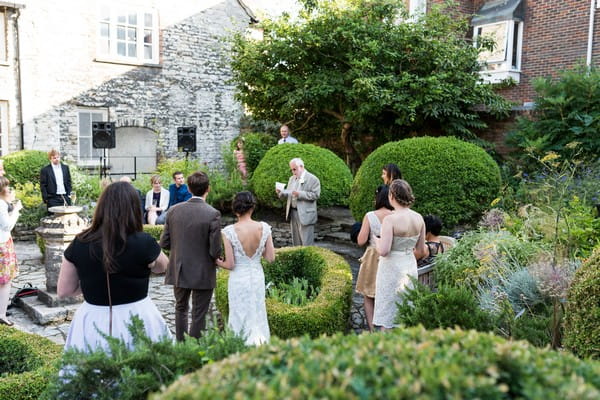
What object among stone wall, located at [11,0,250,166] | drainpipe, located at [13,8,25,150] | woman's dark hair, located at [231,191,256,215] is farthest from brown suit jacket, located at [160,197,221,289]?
drainpipe, located at [13,8,25,150]

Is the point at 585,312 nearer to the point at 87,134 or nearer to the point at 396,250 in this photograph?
the point at 396,250

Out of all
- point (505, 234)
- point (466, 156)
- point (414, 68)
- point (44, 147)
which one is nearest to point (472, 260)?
point (505, 234)

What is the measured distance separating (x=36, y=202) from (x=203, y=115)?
7.69 m

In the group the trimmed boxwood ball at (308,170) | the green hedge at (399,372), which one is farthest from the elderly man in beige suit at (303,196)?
the green hedge at (399,372)

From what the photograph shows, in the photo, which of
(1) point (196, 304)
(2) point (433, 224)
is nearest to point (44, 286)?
(1) point (196, 304)

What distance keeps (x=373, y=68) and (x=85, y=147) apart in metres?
9.26

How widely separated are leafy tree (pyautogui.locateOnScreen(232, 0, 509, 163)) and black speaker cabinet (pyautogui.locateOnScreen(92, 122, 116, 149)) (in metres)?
3.74

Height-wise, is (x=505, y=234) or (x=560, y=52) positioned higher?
(x=560, y=52)

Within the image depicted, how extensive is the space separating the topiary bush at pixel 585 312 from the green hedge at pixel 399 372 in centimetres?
156

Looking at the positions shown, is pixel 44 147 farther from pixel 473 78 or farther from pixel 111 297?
pixel 111 297

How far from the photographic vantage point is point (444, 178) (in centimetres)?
845

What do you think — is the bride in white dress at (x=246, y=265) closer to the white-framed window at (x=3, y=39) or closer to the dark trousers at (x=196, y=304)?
the dark trousers at (x=196, y=304)

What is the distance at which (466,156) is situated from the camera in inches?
338

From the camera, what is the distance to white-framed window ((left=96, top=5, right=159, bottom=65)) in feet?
53.2
